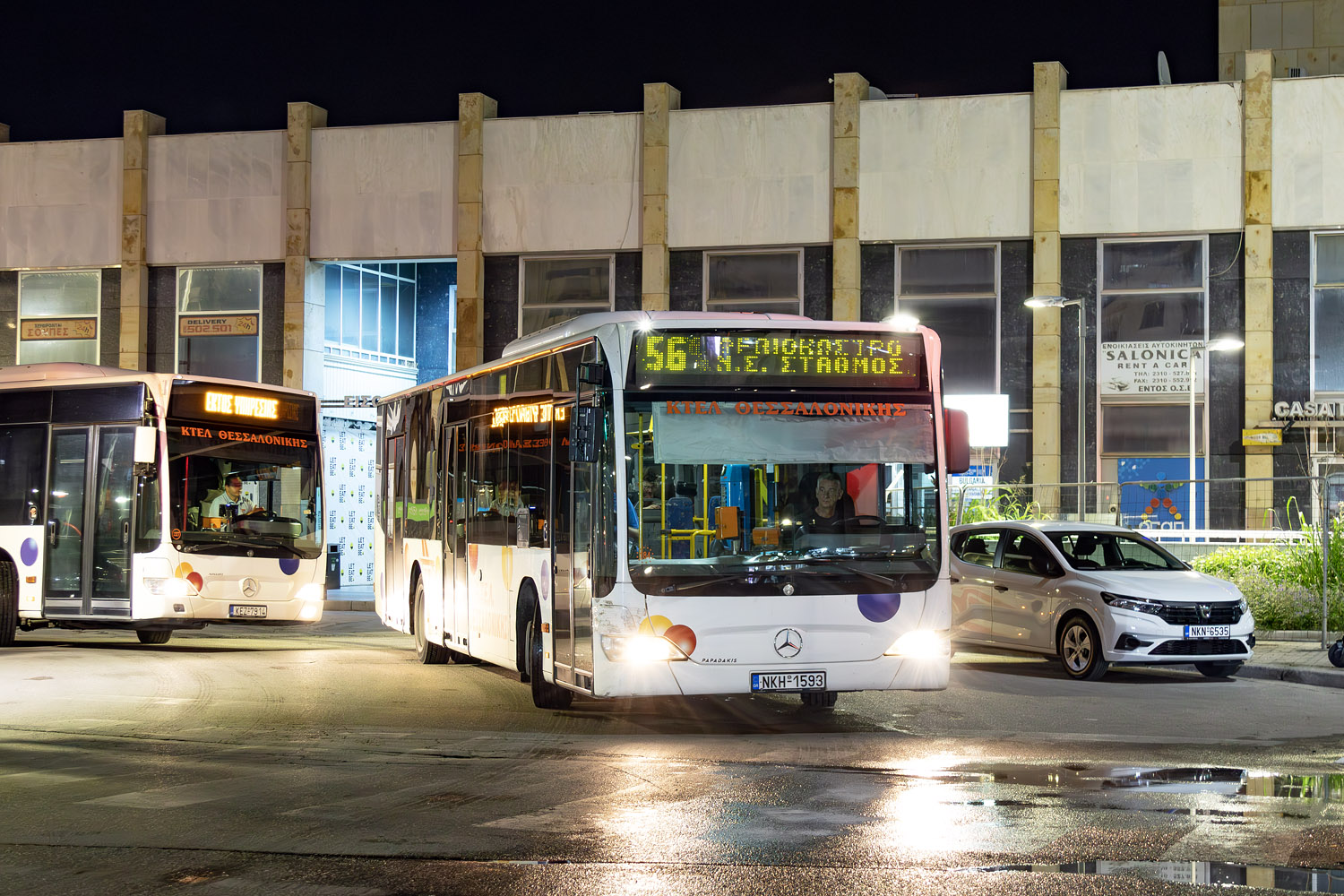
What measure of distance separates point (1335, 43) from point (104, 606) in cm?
4000

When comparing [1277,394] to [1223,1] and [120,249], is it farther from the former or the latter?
[120,249]

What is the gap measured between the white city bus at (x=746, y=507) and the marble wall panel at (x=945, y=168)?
76.5 ft

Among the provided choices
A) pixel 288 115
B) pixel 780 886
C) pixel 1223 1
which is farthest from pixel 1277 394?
pixel 780 886

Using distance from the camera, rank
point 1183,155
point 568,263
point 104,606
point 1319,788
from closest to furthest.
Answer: point 1319,788, point 104,606, point 1183,155, point 568,263

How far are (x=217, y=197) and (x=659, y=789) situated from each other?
3206 centimetres


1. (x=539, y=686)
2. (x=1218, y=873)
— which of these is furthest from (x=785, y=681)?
(x=1218, y=873)

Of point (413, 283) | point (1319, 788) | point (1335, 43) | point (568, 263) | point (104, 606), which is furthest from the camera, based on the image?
point (1335, 43)

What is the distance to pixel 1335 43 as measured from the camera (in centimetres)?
4684

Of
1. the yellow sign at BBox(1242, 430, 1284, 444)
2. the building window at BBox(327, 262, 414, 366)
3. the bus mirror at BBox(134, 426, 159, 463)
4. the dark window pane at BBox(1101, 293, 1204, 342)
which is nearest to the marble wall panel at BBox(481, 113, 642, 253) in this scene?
the building window at BBox(327, 262, 414, 366)

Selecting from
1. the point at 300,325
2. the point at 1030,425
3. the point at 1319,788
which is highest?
the point at 300,325

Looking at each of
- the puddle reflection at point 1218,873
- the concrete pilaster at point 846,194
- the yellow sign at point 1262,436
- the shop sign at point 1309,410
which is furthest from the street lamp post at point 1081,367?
the puddle reflection at point 1218,873

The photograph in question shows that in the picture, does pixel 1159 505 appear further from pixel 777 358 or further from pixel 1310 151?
pixel 1310 151

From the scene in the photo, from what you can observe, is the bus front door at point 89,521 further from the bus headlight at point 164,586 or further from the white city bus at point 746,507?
the white city bus at point 746,507

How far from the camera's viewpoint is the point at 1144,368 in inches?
1380
